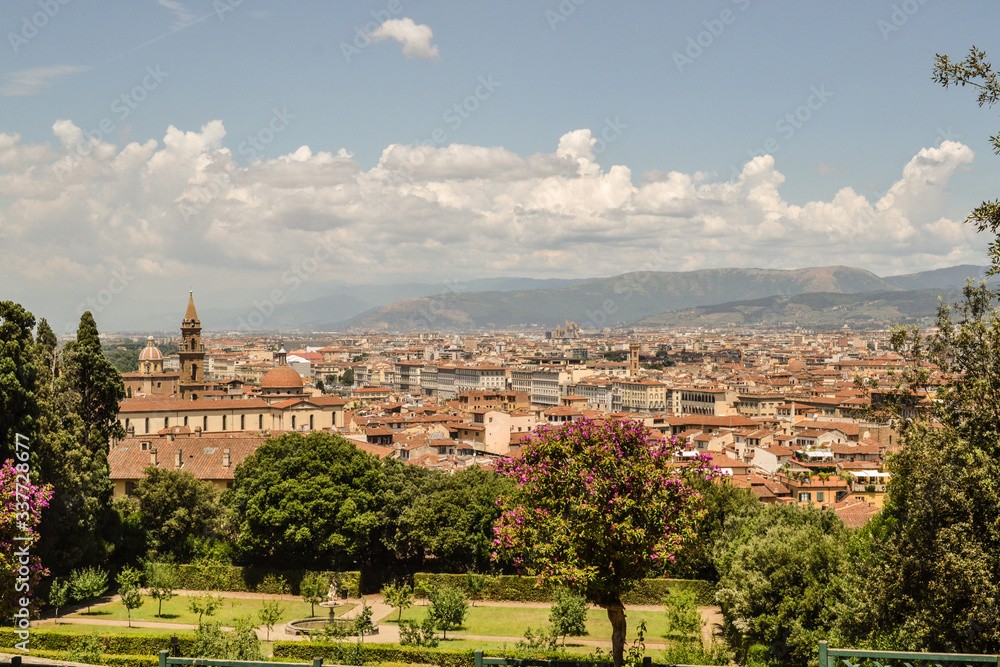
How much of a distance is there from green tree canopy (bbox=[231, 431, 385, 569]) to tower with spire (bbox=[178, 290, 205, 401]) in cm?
4974

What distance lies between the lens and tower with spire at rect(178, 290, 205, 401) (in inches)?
3219

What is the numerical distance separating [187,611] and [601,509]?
68.8 feet

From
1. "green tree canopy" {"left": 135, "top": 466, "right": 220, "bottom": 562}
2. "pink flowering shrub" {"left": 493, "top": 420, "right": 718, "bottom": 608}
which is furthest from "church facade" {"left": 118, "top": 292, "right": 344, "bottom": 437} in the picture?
"pink flowering shrub" {"left": 493, "top": 420, "right": 718, "bottom": 608}

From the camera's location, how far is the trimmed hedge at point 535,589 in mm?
31469

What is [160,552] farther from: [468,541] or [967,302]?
[967,302]

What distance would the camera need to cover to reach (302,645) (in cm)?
2200

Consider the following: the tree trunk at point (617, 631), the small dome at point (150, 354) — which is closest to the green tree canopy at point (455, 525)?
the tree trunk at point (617, 631)

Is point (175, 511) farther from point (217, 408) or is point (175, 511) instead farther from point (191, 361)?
point (191, 361)

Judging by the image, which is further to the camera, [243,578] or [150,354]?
[150,354]

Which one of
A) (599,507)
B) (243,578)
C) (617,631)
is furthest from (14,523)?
(243,578)

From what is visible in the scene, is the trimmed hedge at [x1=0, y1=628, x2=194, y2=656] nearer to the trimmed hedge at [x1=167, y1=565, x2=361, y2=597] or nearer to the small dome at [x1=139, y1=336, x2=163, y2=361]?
the trimmed hedge at [x1=167, y1=565, x2=361, y2=597]

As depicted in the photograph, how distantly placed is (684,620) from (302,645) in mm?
9486

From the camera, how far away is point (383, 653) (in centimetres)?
2156

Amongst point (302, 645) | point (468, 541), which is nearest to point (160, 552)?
point (468, 541)
